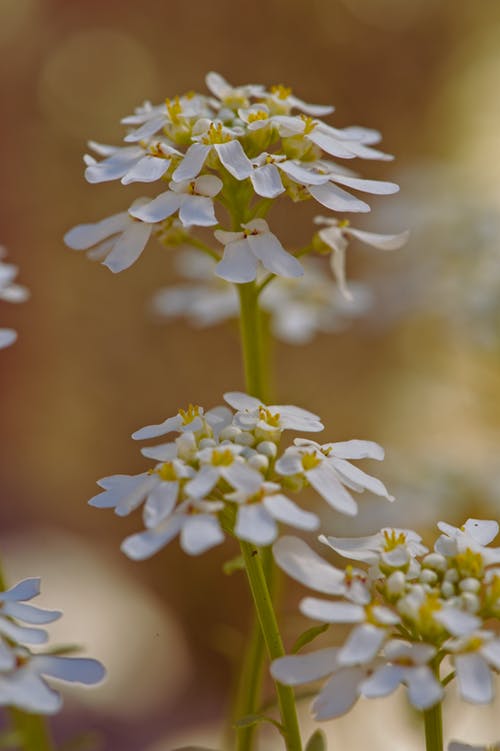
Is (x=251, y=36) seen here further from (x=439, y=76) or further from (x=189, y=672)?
(x=189, y=672)

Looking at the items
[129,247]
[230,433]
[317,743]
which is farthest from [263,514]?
[129,247]

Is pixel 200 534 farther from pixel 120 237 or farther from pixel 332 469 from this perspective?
pixel 120 237

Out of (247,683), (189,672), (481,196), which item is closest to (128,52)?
(481,196)

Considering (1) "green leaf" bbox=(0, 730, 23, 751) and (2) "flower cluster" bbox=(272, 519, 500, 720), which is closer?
(2) "flower cluster" bbox=(272, 519, 500, 720)

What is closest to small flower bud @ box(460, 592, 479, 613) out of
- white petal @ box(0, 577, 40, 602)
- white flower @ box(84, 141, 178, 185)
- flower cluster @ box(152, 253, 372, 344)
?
white petal @ box(0, 577, 40, 602)

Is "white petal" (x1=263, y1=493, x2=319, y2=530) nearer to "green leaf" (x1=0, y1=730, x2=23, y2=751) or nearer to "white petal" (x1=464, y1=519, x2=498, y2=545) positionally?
"white petal" (x1=464, y1=519, x2=498, y2=545)

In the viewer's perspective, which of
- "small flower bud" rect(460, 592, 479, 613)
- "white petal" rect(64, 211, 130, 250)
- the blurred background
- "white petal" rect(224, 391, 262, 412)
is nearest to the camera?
"small flower bud" rect(460, 592, 479, 613)
